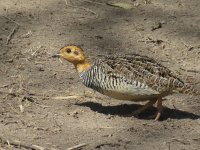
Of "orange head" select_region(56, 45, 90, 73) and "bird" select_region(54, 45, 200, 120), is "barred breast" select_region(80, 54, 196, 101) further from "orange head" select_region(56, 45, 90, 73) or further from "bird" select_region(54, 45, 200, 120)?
"orange head" select_region(56, 45, 90, 73)

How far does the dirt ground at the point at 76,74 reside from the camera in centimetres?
651

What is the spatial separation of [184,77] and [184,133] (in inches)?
61.6

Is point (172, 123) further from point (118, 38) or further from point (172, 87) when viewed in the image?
point (118, 38)

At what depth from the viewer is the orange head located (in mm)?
7148

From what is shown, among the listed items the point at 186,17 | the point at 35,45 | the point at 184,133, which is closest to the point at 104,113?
the point at 184,133

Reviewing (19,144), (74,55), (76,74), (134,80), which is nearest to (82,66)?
(74,55)

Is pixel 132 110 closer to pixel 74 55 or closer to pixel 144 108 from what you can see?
pixel 144 108

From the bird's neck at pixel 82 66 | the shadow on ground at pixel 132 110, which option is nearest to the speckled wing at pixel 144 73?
the bird's neck at pixel 82 66

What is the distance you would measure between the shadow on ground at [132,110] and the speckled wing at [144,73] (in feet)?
1.43

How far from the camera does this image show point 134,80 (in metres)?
6.77

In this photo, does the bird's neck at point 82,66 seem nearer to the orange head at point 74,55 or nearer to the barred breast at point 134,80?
the orange head at point 74,55

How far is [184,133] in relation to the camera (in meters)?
6.68

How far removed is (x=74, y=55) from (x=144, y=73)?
841 mm

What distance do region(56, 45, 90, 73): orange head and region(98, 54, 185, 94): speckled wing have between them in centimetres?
35
